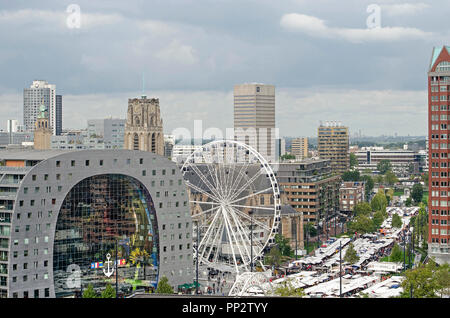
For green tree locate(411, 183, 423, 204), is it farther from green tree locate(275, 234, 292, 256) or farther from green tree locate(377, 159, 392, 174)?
green tree locate(275, 234, 292, 256)

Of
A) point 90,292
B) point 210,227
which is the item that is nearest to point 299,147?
point 210,227

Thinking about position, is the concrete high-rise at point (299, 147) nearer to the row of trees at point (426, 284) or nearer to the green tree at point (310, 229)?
the green tree at point (310, 229)

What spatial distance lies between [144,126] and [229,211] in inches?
1780

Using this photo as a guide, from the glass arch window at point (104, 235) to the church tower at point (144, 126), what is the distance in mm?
47642

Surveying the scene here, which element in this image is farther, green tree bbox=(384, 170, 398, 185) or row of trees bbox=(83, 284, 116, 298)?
green tree bbox=(384, 170, 398, 185)

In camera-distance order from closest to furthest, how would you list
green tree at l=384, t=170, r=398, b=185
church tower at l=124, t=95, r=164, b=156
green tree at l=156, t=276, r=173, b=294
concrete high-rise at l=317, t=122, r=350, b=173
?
green tree at l=156, t=276, r=173, b=294, church tower at l=124, t=95, r=164, b=156, concrete high-rise at l=317, t=122, r=350, b=173, green tree at l=384, t=170, r=398, b=185

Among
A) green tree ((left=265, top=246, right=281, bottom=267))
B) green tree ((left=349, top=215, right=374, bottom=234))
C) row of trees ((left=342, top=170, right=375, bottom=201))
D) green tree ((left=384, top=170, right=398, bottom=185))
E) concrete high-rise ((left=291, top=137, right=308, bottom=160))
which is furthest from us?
concrete high-rise ((left=291, top=137, right=308, bottom=160))

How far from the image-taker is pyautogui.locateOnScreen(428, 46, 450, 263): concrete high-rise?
124 feet

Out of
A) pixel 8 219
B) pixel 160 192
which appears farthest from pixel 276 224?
pixel 8 219

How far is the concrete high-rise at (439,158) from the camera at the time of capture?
3788 cm

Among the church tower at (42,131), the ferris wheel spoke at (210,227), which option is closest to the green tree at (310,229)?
the ferris wheel spoke at (210,227)

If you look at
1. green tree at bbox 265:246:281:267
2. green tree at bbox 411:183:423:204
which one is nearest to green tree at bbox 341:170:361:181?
green tree at bbox 411:183:423:204

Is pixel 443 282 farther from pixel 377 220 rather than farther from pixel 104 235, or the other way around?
pixel 377 220

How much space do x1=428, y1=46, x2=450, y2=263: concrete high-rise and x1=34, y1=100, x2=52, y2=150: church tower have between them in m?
39.8
